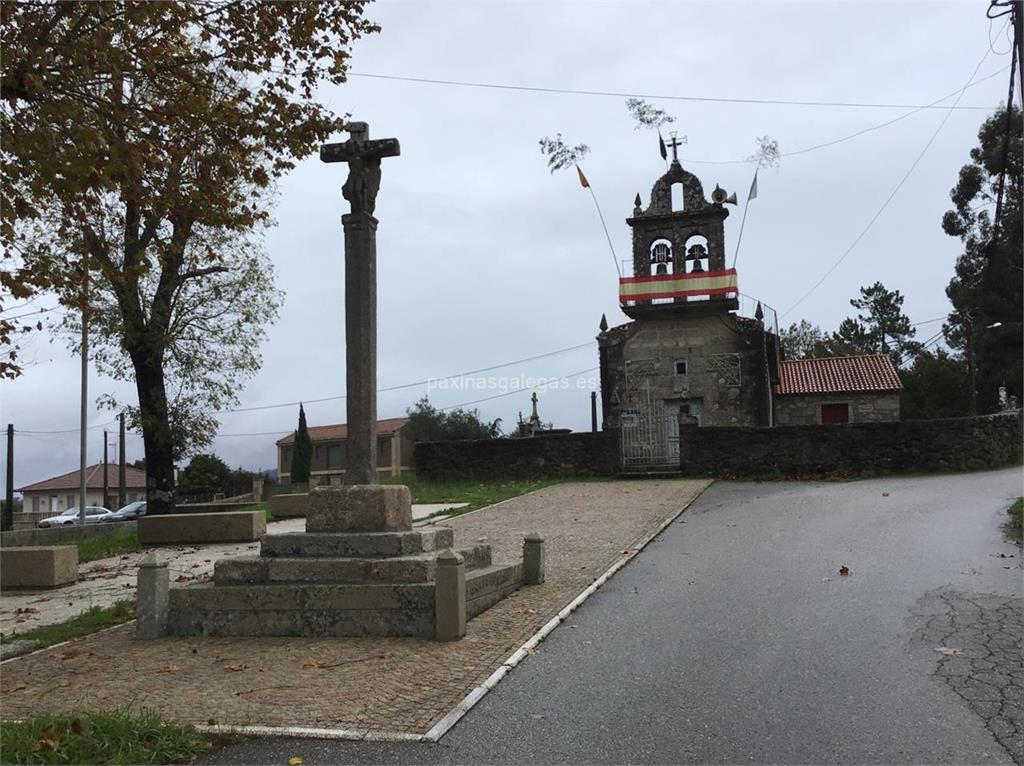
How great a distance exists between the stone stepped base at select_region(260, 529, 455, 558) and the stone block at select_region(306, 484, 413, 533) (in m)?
0.10

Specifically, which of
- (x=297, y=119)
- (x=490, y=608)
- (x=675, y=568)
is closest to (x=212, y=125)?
(x=297, y=119)

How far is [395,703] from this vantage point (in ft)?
18.3

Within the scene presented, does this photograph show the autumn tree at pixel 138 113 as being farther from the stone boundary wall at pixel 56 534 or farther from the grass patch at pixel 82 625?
the stone boundary wall at pixel 56 534

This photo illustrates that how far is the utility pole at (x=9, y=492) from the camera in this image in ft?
135

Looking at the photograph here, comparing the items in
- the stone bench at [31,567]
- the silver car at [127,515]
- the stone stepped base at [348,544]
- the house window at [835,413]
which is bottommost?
the silver car at [127,515]

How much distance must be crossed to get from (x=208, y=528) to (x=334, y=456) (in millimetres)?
52885

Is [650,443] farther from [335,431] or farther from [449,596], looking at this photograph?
[335,431]

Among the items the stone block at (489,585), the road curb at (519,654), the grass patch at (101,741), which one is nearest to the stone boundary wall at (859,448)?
the road curb at (519,654)

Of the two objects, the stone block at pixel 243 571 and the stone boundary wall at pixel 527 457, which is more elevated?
the stone boundary wall at pixel 527 457

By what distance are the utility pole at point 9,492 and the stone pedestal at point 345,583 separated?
130 feet

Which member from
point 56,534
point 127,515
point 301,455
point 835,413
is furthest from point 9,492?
point 835,413

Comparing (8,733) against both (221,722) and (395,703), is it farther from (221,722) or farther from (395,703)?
(395,703)

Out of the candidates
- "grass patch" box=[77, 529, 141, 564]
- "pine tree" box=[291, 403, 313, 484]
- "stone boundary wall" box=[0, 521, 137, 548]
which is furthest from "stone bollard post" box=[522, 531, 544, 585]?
"pine tree" box=[291, 403, 313, 484]

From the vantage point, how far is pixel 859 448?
22688mm
